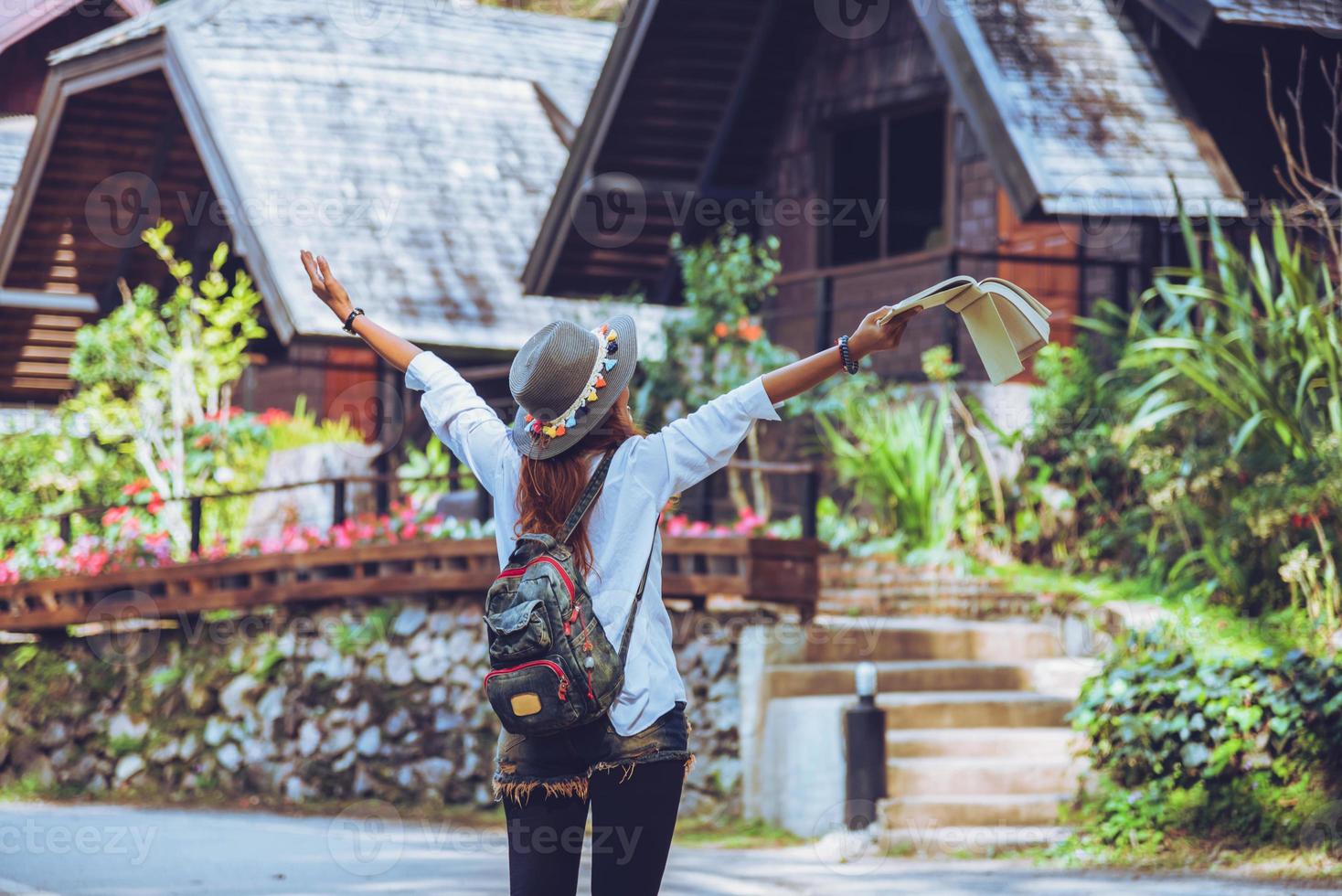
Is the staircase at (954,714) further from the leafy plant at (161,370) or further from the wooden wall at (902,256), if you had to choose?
the leafy plant at (161,370)

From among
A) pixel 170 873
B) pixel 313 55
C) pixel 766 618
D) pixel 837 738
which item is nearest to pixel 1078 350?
pixel 766 618

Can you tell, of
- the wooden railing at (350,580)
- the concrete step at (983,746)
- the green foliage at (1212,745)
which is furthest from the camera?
the wooden railing at (350,580)

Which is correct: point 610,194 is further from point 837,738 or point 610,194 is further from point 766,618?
point 837,738

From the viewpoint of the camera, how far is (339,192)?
1705 centimetres

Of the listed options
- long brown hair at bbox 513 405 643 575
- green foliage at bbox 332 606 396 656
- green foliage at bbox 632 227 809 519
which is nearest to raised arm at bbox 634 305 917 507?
long brown hair at bbox 513 405 643 575

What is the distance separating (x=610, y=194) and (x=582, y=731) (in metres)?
12.7

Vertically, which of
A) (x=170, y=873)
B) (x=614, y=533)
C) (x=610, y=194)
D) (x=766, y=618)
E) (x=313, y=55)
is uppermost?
(x=313, y=55)

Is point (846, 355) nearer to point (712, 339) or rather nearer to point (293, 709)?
point (293, 709)

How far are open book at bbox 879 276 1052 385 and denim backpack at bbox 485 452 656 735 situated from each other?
969 mm

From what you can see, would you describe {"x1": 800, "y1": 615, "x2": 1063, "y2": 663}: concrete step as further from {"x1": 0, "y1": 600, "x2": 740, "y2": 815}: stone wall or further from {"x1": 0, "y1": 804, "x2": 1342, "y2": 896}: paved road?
{"x1": 0, "y1": 804, "x2": 1342, "y2": 896}: paved road

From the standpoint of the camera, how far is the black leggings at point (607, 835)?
155 inches

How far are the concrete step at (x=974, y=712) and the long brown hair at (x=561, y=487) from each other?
6306 millimetres

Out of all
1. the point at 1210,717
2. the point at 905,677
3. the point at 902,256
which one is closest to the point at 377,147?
the point at 902,256

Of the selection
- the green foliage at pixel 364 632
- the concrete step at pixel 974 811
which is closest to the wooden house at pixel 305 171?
the green foliage at pixel 364 632
